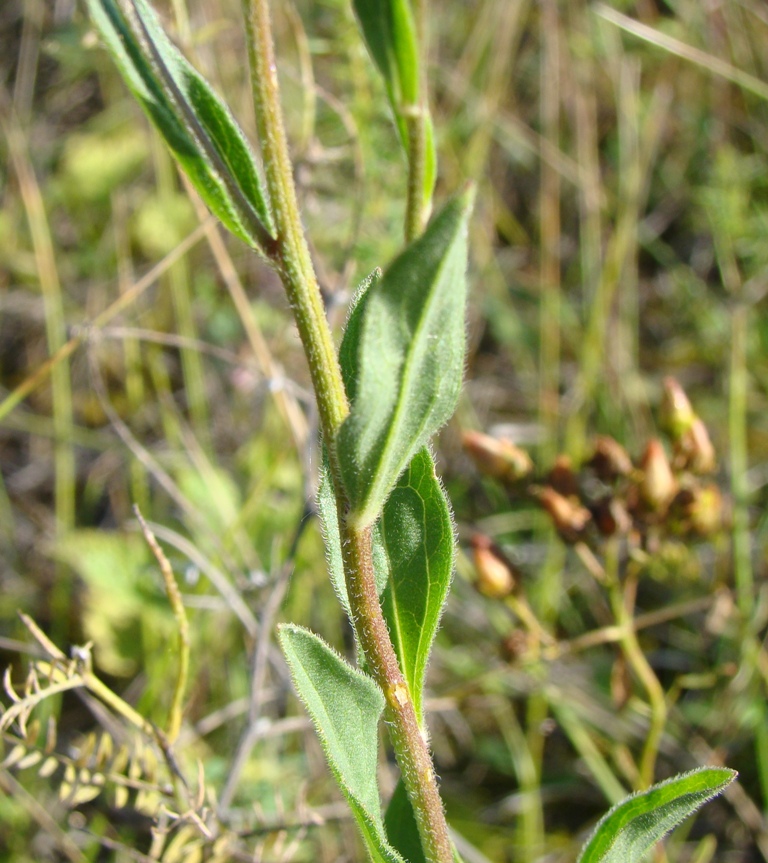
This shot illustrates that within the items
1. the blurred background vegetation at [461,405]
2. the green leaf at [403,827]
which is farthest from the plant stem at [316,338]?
the blurred background vegetation at [461,405]

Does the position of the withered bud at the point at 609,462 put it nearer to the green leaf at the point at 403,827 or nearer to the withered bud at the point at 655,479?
the withered bud at the point at 655,479

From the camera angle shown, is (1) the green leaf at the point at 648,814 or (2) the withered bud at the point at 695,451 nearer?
(1) the green leaf at the point at 648,814

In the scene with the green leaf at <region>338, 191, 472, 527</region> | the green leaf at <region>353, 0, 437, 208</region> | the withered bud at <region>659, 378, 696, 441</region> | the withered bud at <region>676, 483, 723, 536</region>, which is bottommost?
the withered bud at <region>676, 483, 723, 536</region>

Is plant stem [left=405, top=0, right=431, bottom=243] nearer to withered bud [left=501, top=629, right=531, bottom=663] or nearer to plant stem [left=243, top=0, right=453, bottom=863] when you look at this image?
plant stem [left=243, top=0, right=453, bottom=863]

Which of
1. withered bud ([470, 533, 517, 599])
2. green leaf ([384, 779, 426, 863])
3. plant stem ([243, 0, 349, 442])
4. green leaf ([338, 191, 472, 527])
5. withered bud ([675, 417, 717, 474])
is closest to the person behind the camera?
green leaf ([338, 191, 472, 527])

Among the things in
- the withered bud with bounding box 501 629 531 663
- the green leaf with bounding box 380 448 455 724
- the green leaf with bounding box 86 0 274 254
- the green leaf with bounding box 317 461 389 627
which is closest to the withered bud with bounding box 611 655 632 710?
the withered bud with bounding box 501 629 531 663

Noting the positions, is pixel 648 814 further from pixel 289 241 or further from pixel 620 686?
pixel 620 686
